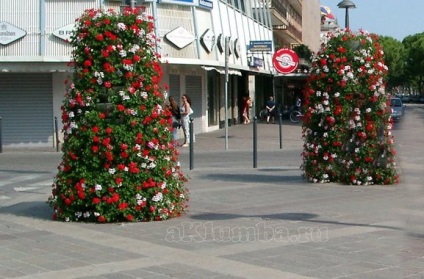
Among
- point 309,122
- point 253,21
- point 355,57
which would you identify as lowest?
point 309,122

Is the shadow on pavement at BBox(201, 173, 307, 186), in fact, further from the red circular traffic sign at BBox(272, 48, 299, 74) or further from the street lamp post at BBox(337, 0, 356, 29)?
the red circular traffic sign at BBox(272, 48, 299, 74)

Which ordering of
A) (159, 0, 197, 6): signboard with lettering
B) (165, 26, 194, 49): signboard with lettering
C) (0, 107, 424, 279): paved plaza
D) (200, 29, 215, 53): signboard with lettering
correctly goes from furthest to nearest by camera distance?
(200, 29, 215, 53): signboard with lettering → (165, 26, 194, 49): signboard with lettering → (159, 0, 197, 6): signboard with lettering → (0, 107, 424, 279): paved plaza

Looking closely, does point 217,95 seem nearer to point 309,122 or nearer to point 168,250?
point 309,122

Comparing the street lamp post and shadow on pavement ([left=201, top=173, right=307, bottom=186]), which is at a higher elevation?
the street lamp post

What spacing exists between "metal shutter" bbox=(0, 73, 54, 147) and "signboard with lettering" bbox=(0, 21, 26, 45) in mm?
1312

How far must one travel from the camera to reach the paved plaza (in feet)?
24.5

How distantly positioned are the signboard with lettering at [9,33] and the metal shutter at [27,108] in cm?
131

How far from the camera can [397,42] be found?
14038 centimetres

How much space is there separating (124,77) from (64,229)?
2.04m

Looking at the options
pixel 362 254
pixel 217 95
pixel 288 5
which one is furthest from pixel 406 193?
pixel 288 5

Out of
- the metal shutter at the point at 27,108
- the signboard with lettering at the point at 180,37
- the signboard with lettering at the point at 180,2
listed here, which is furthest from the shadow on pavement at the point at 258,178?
the signboard with lettering at the point at 180,2

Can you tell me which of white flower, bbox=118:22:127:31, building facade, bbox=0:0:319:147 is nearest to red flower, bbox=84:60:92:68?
white flower, bbox=118:22:127:31

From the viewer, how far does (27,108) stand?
2736 centimetres

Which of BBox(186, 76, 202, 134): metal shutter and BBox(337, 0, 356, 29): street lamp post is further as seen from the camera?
BBox(186, 76, 202, 134): metal shutter
